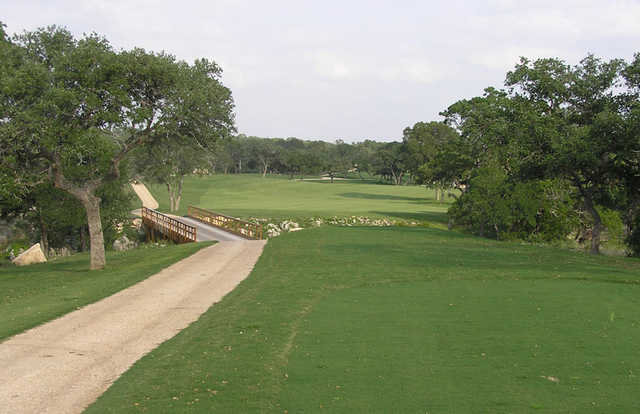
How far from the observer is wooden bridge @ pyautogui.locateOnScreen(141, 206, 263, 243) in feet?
116

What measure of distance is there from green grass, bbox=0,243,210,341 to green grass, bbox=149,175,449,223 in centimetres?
2904

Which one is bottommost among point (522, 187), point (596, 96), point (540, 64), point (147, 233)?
point (147, 233)

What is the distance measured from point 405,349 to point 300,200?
73.9 meters

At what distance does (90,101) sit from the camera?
19.2 metres

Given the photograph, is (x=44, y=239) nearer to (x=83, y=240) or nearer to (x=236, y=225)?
(x=83, y=240)

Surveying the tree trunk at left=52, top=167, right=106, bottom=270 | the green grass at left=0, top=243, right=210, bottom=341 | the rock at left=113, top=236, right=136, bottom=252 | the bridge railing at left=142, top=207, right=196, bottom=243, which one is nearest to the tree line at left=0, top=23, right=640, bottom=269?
the tree trunk at left=52, top=167, right=106, bottom=270

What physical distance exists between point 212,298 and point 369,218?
4097 cm

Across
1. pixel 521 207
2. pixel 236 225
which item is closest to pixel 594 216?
pixel 521 207

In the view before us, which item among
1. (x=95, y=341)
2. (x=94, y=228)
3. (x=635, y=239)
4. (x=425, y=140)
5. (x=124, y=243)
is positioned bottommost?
(x=124, y=243)

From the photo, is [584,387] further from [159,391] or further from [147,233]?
[147,233]

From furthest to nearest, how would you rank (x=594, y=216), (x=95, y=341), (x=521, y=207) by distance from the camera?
(x=521, y=207), (x=594, y=216), (x=95, y=341)

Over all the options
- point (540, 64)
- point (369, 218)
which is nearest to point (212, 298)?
point (540, 64)

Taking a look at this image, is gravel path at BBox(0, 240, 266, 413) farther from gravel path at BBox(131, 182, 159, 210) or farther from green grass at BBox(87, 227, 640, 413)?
gravel path at BBox(131, 182, 159, 210)

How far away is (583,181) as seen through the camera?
27344 millimetres
